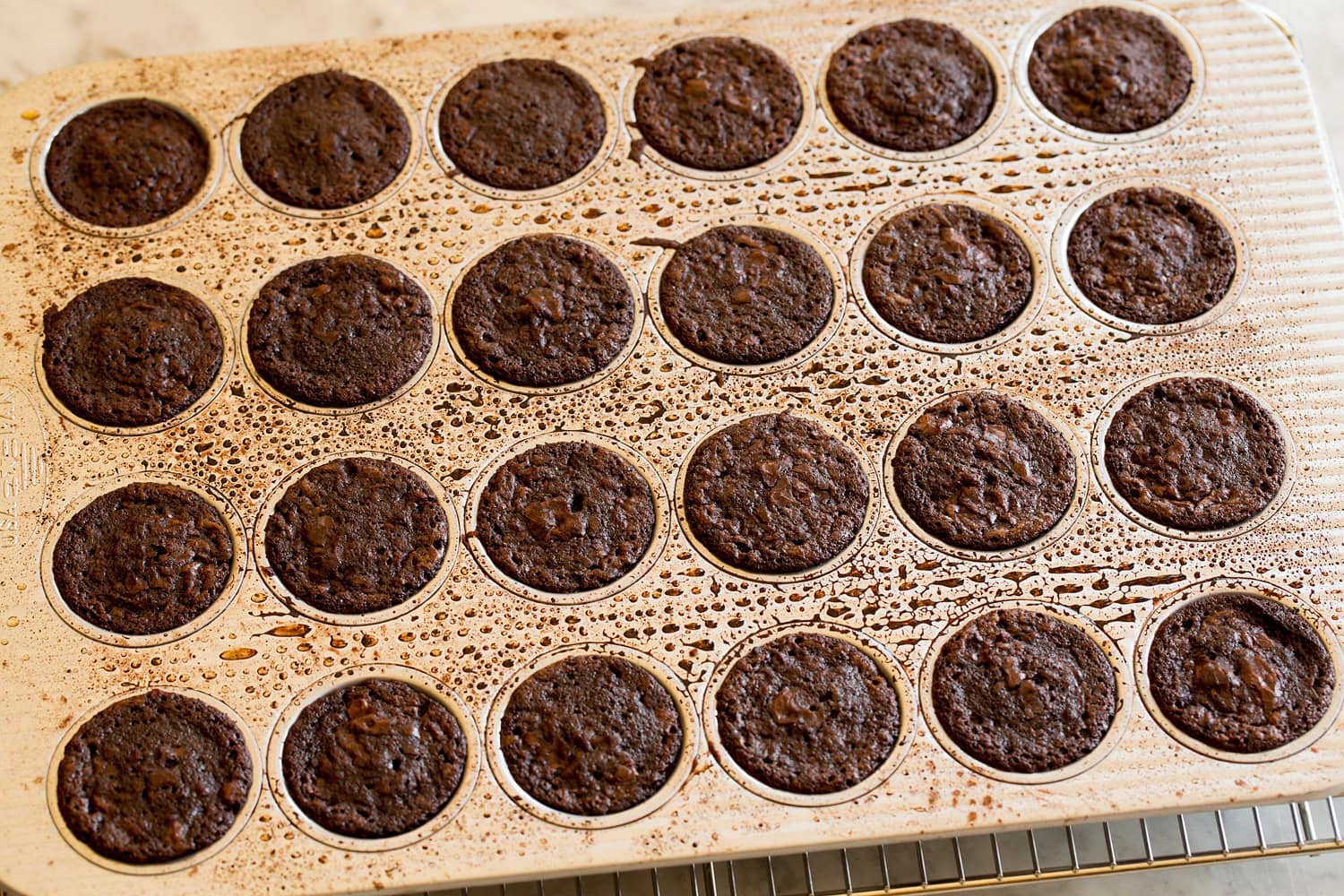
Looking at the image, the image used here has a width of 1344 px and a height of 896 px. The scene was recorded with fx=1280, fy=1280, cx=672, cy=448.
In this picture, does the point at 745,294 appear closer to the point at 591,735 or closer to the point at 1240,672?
the point at 591,735

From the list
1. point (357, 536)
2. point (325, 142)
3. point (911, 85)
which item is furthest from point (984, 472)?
point (325, 142)

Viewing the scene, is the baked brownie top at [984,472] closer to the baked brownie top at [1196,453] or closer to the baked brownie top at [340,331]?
the baked brownie top at [1196,453]

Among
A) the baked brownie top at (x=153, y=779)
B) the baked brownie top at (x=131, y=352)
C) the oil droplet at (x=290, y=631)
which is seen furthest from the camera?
the baked brownie top at (x=131, y=352)

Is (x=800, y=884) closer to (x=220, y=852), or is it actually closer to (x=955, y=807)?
→ (x=955, y=807)

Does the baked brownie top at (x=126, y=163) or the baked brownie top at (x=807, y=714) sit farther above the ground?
the baked brownie top at (x=126, y=163)

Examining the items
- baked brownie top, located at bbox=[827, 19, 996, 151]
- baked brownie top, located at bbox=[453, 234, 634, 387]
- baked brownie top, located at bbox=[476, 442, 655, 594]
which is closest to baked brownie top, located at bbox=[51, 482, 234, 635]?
baked brownie top, located at bbox=[476, 442, 655, 594]

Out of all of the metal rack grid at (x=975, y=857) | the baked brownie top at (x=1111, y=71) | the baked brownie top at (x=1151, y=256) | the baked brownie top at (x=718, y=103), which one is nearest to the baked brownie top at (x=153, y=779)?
the metal rack grid at (x=975, y=857)
